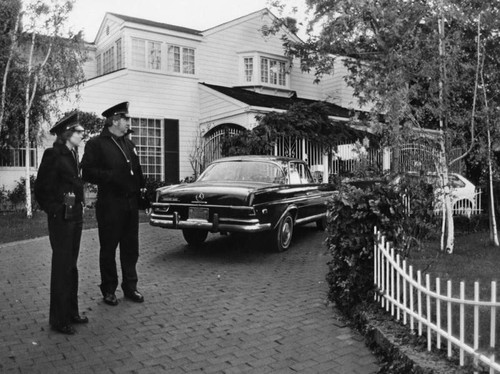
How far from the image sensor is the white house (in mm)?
16844

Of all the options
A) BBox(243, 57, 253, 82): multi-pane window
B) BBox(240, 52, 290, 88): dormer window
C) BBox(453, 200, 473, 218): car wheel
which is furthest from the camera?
BBox(243, 57, 253, 82): multi-pane window

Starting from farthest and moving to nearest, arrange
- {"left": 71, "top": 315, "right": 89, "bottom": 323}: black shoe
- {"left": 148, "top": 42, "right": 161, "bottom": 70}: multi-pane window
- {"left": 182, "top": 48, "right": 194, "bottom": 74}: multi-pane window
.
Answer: {"left": 182, "top": 48, "right": 194, "bottom": 74}: multi-pane window → {"left": 148, "top": 42, "right": 161, "bottom": 70}: multi-pane window → {"left": 71, "top": 315, "right": 89, "bottom": 323}: black shoe

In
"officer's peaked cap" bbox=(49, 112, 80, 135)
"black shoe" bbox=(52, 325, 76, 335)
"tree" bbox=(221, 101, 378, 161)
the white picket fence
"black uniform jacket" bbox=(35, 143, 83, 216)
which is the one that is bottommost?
"black shoe" bbox=(52, 325, 76, 335)

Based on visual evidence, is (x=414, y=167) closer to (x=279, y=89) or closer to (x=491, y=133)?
(x=491, y=133)

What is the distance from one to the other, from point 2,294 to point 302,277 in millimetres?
3851

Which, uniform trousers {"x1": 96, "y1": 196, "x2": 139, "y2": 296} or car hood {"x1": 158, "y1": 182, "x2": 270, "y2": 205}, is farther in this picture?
car hood {"x1": 158, "y1": 182, "x2": 270, "y2": 205}

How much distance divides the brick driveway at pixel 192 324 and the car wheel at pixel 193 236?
3.88ft

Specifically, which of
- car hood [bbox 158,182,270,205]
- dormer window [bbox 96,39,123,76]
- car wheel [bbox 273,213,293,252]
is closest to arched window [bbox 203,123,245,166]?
dormer window [bbox 96,39,123,76]

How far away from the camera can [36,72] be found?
43.9 ft

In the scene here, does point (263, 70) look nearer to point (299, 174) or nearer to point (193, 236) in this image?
point (299, 174)

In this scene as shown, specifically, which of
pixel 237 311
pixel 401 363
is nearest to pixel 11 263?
pixel 237 311

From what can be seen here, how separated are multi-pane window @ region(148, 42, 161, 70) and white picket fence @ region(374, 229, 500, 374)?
15.6 meters

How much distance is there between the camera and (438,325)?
3312 millimetres

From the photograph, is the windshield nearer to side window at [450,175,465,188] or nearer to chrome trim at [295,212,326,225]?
chrome trim at [295,212,326,225]
